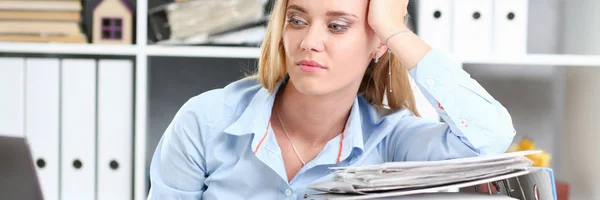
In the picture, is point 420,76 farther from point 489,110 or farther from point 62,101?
point 62,101

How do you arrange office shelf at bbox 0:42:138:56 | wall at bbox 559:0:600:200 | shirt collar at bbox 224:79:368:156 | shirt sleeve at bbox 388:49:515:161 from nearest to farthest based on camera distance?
shirt sleeve at bbox 388:49:515:161 → shirt collar at bbox 224:79:368:156 → office shelf at bbox 0:42:138:56 → wall at bbox 559:0:600:200

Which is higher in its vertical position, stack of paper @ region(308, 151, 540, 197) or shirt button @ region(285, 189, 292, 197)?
stack of paper @ region(308, 151, 540, 197)

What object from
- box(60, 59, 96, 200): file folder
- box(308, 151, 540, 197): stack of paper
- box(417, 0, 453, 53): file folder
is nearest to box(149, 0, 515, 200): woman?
box(308, 151, 540, 197): stack of paper

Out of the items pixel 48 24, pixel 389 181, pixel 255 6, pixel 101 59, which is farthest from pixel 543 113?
pixel 389 181

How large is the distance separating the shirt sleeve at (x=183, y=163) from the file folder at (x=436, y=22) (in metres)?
0.94

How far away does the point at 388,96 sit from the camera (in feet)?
4.50

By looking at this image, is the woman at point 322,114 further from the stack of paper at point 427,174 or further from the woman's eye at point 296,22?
the stack of paper at point 427,174

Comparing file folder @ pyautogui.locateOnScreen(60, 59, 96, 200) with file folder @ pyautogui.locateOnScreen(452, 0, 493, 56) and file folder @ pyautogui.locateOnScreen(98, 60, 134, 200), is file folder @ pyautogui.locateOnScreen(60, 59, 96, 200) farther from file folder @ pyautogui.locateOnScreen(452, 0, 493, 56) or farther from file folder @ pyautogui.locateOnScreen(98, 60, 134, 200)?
file folder @ pyautogui.locateOnScreen(452, 0, 493, 56)

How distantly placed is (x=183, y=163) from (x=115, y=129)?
873mm

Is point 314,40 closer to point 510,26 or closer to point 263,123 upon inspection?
point 263,123

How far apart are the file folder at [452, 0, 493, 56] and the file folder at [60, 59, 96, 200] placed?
0.99m

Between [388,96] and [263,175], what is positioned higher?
[388,96]

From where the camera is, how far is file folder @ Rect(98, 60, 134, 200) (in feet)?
6.64

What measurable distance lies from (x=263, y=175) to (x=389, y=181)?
40cm
